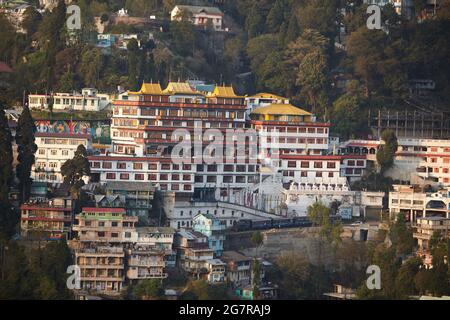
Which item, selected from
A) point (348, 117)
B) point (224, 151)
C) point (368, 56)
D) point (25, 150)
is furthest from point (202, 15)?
point (25, 150)

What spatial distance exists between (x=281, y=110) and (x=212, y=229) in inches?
371

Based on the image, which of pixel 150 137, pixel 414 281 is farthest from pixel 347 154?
pixel 414 281

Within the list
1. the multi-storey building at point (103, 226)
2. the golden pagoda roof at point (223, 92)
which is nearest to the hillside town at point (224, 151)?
the multi-storey building at point (103, 226)

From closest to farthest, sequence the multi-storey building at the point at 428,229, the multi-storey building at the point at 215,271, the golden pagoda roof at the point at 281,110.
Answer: the multi-storey building at the point at 215,271 < the multi-storey building at the point at 428,229 < the golden pagoda roof at the point at 281,110

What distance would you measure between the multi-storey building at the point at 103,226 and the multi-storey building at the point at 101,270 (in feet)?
4.66

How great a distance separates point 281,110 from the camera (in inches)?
3418

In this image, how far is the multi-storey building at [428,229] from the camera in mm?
79750

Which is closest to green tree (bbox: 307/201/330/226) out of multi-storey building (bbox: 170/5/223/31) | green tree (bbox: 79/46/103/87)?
green tree (bbox: 79/46/103/87)

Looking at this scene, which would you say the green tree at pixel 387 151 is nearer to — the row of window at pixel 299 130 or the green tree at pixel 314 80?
the row of window at pixel 299 130
